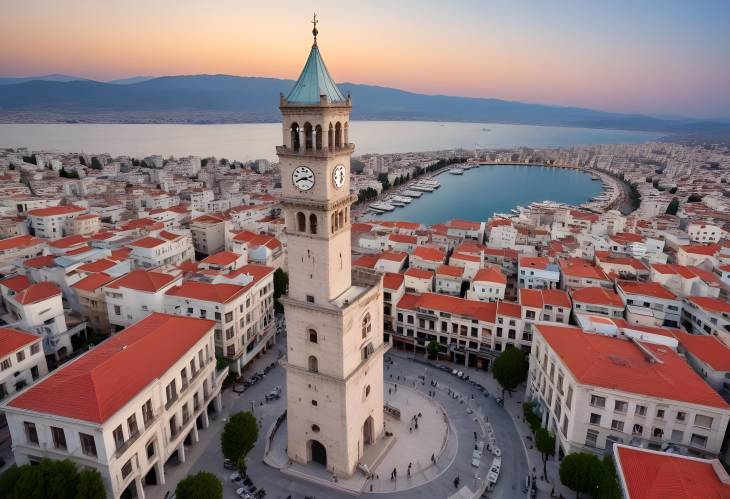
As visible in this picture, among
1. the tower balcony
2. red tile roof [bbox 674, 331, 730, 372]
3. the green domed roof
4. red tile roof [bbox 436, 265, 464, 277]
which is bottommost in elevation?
red tile roof [bbox 436, 265, 464, 277]

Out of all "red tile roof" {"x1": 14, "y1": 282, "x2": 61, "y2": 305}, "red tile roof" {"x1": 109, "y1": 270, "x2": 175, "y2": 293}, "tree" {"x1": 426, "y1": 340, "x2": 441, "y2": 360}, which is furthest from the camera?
"tree" {"x1": 426, "y1": 340, "x2": 441, "y2": 360}

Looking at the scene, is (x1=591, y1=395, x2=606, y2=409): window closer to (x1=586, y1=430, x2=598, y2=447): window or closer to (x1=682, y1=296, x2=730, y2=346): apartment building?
(x1=586, y1=430, x2=598, y2=447): window

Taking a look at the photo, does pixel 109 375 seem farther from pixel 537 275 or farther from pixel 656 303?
pixel 656 303

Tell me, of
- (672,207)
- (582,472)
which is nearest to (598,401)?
(582,472)

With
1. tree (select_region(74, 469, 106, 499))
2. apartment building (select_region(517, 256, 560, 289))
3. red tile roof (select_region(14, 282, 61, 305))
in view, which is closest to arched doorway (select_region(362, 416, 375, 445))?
tree (select_region(74, 469, 106, 499))

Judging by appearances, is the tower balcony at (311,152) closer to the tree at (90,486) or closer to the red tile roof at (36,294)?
the tree at (90,486)

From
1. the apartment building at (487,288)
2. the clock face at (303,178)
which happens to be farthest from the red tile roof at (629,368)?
the clock face at (303,178)

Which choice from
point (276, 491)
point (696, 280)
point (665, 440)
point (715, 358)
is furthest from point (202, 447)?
point (696, 280)
